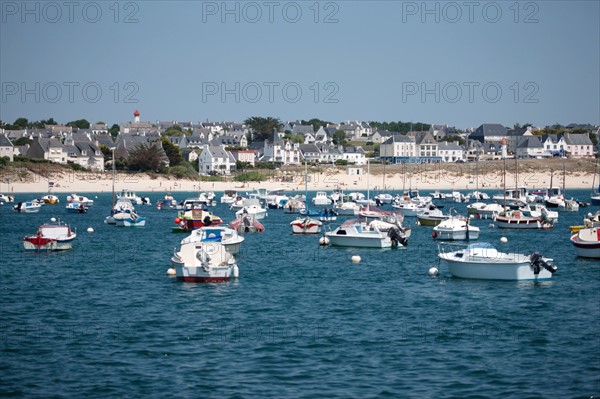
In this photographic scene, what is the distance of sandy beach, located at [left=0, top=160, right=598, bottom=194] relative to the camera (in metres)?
152

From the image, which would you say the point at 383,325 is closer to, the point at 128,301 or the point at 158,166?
the point at 128,301

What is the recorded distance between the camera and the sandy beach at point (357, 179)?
152 m

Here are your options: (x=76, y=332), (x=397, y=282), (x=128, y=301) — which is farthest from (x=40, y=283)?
(x=397, y=282)

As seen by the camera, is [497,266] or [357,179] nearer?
[497,266]

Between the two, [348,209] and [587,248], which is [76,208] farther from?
[587,248]

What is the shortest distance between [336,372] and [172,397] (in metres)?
5.21

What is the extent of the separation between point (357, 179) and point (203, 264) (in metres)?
129

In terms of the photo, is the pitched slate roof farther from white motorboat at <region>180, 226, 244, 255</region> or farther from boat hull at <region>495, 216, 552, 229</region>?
white motorboat at <region>180, 226, 244, 255</region>

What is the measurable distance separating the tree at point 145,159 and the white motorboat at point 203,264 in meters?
123

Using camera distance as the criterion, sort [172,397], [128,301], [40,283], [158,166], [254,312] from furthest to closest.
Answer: [158,166] < [40,283] < [128,301] < [254,312] < [172,397]

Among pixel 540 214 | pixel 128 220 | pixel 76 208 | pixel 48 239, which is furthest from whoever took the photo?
pixel 76 208

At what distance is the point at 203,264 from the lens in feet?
136

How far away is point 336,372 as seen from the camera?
26.2 meters

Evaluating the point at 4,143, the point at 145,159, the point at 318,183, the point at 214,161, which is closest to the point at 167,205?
the point at 145,159
